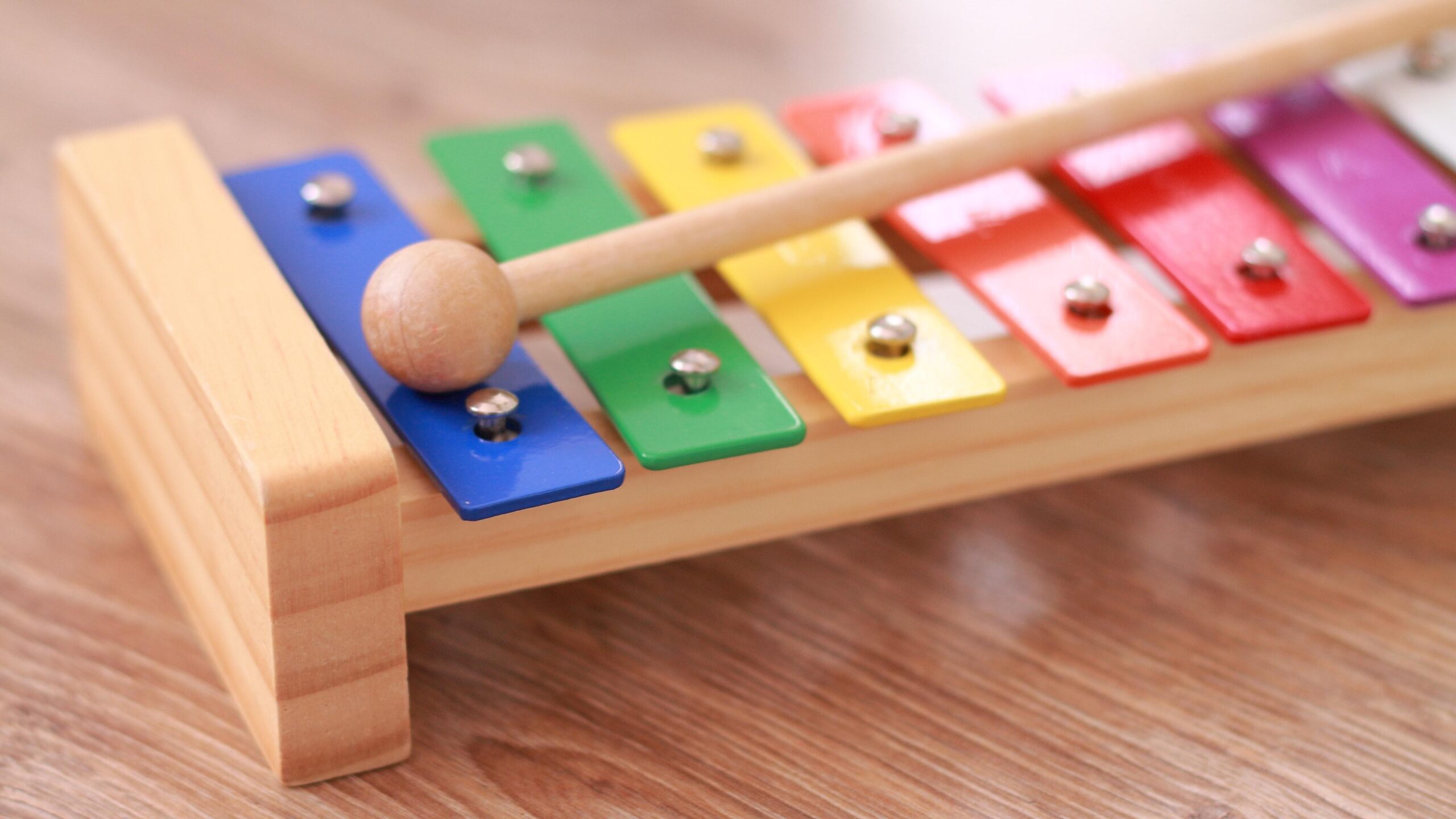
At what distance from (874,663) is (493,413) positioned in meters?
0.38

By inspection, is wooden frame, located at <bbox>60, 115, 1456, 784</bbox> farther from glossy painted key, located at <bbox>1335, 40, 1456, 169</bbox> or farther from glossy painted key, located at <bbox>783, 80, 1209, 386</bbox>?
glossy painted key, located at <bbox>1335, 40, 1456, 169</bbox>

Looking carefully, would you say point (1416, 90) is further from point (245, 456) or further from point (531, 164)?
point (245, 456)

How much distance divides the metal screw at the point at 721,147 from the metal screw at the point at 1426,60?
697 mm

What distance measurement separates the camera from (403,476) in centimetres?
96

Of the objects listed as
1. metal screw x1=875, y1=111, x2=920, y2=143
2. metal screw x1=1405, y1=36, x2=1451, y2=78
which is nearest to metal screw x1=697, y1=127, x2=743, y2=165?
metal screw x1=875, y1=111, x2=920, y2=143

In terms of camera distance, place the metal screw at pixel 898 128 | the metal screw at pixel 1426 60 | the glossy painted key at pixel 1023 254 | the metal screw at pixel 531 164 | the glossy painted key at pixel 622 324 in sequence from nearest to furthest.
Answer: the glossy painted key at pixel 622 324 → the glossy painted key at pixel 1023 254 → the metal screw at pixel 531 164 → the metal screw at pixel 898 128 → the metal screw at pixel 1426 60

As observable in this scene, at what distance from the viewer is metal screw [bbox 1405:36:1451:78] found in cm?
150

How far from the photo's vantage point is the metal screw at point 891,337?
1.06m

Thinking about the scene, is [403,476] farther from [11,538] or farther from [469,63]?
[469,63]

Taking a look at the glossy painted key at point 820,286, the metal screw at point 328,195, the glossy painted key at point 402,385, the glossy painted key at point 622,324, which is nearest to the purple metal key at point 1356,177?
the glossy painted key at point 820,286

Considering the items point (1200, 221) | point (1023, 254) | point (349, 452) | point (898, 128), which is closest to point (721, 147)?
point (898, 128)

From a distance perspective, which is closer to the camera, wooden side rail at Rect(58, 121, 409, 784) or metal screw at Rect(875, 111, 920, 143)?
wooden side rail at Rect(58, 121, 409, 784)

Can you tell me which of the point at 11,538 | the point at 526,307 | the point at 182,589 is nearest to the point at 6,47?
the point at 11,538

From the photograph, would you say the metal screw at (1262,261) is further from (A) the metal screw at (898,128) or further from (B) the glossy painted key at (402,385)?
(B) the glossy painted key at (402,385)
